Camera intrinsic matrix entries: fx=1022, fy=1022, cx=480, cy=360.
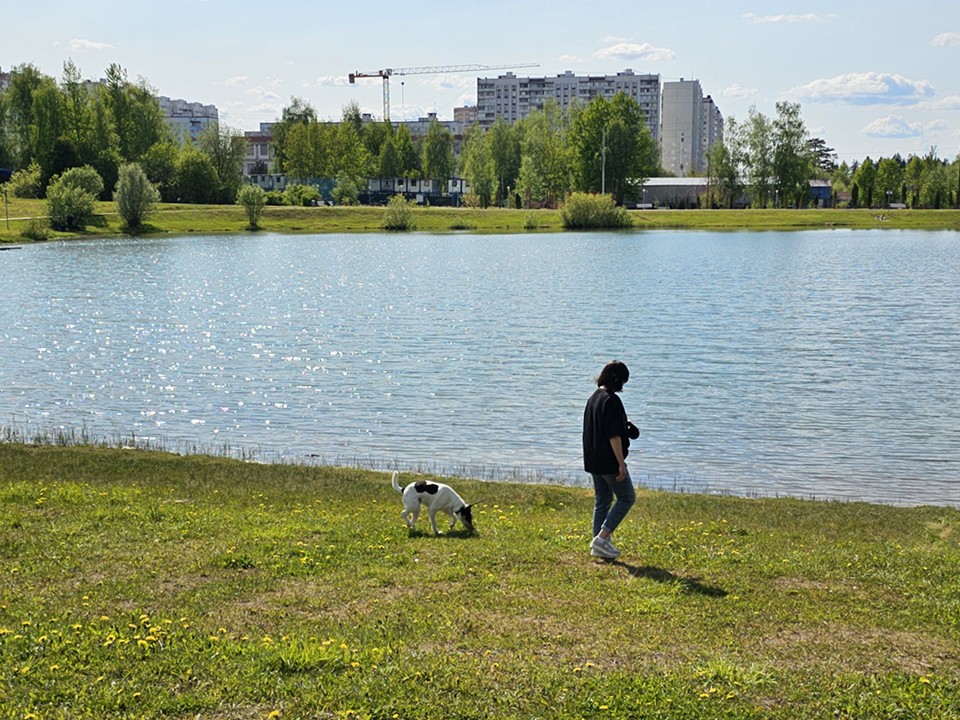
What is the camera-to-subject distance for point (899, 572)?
39.2 feet

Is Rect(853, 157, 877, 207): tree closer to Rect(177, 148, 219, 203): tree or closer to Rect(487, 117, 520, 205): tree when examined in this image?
Rect(487, 117, 520, 205): tree

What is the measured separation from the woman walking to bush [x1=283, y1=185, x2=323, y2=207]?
6172 inches

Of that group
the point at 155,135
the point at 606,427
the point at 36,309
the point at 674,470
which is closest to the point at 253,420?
the point at 674,470

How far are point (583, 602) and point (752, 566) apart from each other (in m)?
2.69

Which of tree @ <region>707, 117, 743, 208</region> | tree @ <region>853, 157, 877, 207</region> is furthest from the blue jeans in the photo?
tree @ <region>853, 157, 877, 207</region>

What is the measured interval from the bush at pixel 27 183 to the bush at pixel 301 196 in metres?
36.8

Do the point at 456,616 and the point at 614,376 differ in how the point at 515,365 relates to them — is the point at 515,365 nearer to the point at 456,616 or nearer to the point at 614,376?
the point at 614,376

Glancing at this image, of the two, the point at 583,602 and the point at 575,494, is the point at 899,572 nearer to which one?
the point at 583,602

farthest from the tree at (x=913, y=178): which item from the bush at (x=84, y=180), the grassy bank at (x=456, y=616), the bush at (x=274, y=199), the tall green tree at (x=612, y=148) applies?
the grassy bank at (x=456, y=616)

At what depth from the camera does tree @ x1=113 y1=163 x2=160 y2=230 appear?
127m

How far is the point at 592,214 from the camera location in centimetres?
14125

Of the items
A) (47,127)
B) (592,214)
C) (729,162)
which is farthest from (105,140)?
(729,162)

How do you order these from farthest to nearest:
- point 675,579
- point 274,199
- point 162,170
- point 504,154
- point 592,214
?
point 504,154 < point 274,199 < point 162,170 < point 592,214 < point 675,579

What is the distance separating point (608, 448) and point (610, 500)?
92cm
